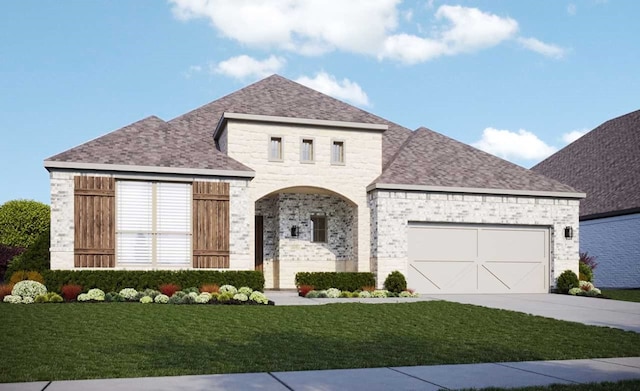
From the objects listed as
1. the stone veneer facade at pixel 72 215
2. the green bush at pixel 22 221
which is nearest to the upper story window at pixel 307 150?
the stone veneer facade at pixel 72 215

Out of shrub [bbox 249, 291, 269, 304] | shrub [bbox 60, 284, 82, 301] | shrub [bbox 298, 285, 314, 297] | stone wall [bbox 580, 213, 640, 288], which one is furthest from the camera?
stone wall [bbox 580, 213, 640, 288]

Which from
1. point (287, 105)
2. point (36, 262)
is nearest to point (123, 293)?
point (36, 262)

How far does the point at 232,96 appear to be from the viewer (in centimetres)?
2623

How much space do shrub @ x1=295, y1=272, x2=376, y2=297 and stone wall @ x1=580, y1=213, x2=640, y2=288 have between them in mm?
14088

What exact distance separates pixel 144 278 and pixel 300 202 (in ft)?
23.1

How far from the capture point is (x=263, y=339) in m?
10.7

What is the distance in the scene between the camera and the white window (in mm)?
19609

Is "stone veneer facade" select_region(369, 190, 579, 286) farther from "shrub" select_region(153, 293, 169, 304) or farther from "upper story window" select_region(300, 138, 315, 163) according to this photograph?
"shrub" select_region(153, 293, 169, 304)

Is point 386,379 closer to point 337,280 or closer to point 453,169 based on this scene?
point 337,280

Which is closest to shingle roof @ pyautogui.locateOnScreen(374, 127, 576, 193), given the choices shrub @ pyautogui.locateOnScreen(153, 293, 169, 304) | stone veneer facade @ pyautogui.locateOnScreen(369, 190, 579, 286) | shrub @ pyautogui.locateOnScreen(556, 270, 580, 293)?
stone veneer facade @ pyautogui.locateOnScreen(369, 190, 579, 286)

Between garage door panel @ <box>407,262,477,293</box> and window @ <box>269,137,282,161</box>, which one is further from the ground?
window @ <box>269,137,282,161</box>

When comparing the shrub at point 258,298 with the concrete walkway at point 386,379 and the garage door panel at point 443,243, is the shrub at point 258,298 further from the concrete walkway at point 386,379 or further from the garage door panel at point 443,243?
the concrete walkway at point 386,379

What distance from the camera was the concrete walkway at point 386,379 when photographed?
691 centimetres

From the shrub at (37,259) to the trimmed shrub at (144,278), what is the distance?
5.36 ft
